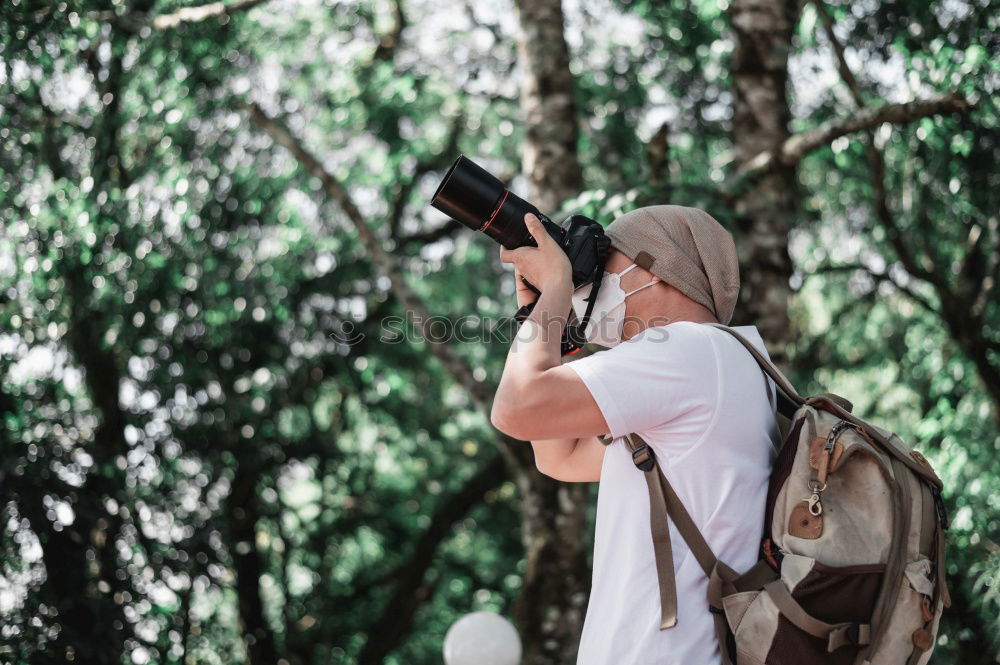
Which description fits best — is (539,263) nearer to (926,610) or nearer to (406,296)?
(926,610)

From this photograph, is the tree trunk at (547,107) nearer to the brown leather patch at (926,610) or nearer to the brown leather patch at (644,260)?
the brown leather patch at (644,260)

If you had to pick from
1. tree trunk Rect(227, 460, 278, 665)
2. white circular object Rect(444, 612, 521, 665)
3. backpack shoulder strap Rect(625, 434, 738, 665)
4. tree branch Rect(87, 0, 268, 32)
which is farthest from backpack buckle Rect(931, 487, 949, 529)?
tree trunk Rect(227, 460, 278, 665)

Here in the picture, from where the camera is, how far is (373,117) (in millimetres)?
7750

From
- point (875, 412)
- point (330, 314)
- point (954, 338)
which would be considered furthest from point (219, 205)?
point (875, 412)

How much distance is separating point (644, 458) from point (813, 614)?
378mm

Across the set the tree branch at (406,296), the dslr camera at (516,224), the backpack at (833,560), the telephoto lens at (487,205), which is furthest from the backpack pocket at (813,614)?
the tree branch at (406,296)

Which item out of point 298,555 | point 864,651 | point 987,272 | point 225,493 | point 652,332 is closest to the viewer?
point 864,651

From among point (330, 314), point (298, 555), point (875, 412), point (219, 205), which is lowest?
point (298, 555)

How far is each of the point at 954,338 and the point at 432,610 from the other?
20.5ft

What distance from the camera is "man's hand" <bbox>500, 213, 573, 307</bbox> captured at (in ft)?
6.23

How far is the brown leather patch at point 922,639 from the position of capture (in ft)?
5.30

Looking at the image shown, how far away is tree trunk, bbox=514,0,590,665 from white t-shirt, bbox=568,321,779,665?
2654mm

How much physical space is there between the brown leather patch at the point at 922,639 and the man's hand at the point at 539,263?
86cm

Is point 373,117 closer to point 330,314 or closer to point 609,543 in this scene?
point 330,314
